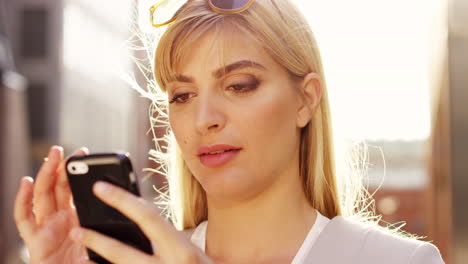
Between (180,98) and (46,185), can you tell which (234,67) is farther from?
(46,185)

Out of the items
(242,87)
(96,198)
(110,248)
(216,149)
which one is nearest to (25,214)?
(96,198)

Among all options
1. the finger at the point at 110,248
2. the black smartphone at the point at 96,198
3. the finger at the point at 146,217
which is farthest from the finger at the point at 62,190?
the finger at the point at 146,217

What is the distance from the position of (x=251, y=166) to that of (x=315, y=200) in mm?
410

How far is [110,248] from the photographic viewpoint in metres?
1.62

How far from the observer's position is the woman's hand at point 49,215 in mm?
2016

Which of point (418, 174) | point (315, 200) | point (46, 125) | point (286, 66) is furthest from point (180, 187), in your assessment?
point (46, 125)

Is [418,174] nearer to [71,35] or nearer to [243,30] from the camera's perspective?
[71,35]

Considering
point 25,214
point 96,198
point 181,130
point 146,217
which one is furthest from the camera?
point 181,130

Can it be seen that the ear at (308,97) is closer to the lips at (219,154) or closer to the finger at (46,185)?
the lips at (219,154)

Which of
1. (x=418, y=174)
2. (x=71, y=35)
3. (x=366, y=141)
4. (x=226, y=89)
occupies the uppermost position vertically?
(x=71, y=35)

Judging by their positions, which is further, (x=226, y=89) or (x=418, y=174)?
(x=418, y=174)

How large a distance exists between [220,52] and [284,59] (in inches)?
9.1

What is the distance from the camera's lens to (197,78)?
7.50 ft

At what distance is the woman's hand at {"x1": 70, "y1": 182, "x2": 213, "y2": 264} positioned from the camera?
5.09 ft
